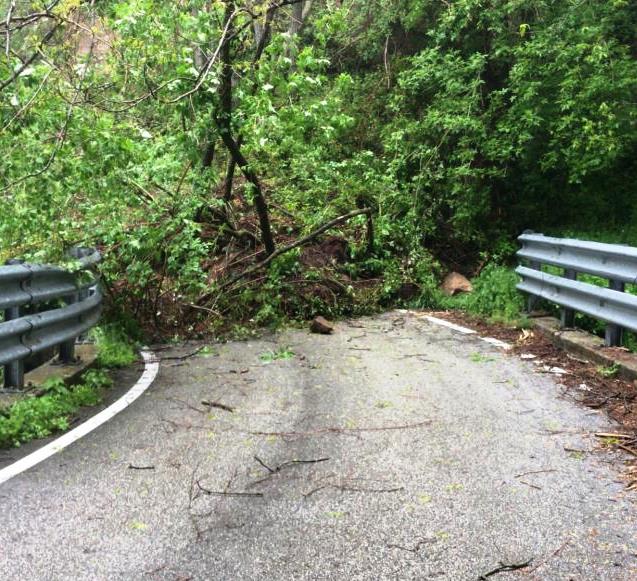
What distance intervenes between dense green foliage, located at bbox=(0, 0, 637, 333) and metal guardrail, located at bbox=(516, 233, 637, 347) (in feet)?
3.04

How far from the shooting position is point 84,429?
5219 millimetres

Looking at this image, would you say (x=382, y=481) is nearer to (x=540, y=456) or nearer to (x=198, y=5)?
(x=540, y=456)

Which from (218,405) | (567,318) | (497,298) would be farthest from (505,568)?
(497,298)

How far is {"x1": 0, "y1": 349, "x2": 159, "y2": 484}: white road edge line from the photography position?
4375 mm

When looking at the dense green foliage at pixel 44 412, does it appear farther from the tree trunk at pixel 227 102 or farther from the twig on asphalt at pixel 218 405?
the tree trunk at pixel 227 102

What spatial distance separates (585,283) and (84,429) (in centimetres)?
537

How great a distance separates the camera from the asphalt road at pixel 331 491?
10.6 ft

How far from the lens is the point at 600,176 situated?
526 inches

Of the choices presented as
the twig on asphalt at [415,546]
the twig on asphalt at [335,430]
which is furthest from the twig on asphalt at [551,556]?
the twig on asphalt at [335,430]

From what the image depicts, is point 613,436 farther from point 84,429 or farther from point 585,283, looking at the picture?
point 84,429

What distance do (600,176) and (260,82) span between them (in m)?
7.69

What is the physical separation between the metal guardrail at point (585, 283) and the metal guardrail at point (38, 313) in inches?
201

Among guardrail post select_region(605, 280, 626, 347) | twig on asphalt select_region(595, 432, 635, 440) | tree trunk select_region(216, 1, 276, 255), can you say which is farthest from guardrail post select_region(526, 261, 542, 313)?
twig on asphalt select_region(595, 432, 635, 440)

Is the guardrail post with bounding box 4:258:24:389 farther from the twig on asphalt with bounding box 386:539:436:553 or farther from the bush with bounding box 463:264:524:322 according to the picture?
the bush with bounding box 463:264:524:322
